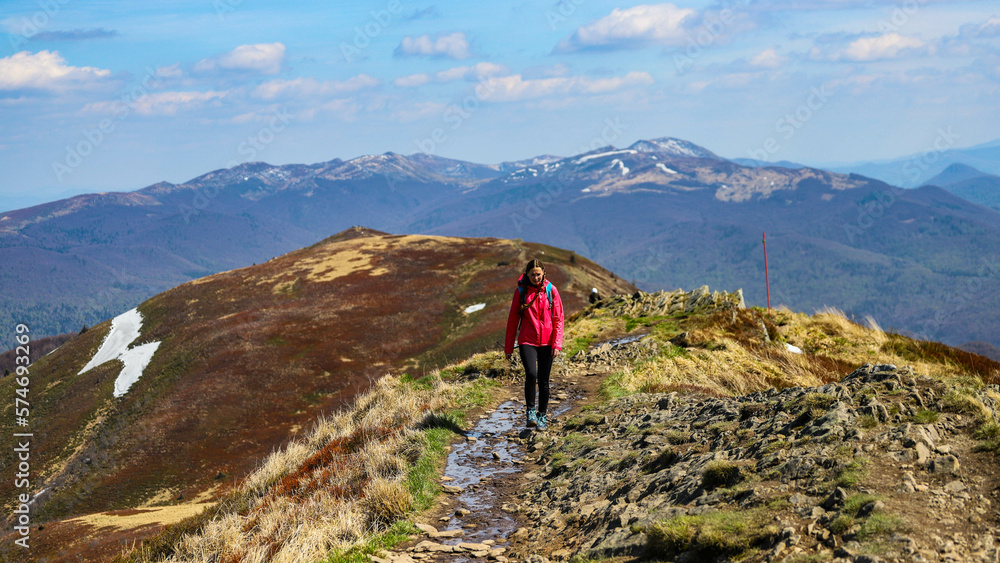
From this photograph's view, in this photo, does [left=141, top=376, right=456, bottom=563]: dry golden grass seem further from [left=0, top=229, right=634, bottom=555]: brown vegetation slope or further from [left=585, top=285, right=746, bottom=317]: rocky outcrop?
[left=0, top=229, right=634, bottom=555]: brown vegetation slope

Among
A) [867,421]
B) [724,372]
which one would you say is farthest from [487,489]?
[724,372]

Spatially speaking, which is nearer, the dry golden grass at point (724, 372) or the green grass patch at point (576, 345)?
the dry golden grass at point (724, 372)

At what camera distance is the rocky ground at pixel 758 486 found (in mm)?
5512

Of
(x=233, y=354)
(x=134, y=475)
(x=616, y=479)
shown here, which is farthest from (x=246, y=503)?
(x=233, y=354)

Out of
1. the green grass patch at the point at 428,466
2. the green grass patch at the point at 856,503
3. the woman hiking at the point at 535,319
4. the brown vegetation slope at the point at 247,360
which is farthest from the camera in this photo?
the brown vegetation slope at the point at 247,360

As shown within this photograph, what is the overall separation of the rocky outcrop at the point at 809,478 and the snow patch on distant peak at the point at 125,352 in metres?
68.0

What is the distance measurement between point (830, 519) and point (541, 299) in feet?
A: 23.6

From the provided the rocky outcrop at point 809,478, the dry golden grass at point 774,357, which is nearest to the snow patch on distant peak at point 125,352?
the dry golden grass at point 774,357

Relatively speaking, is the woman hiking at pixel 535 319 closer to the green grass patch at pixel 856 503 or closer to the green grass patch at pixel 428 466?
the green grass patch at pixel 428 466

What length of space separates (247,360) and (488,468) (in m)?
61.3

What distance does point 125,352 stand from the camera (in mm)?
76375

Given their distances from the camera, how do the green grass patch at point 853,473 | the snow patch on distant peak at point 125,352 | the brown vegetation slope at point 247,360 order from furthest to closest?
the snow patch on distant peak at point 125,352, the brown vegetation slope at point 247,360, the green grass patch at point 853,473

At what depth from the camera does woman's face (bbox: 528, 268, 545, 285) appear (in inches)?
482

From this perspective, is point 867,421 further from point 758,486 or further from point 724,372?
point 724,372
